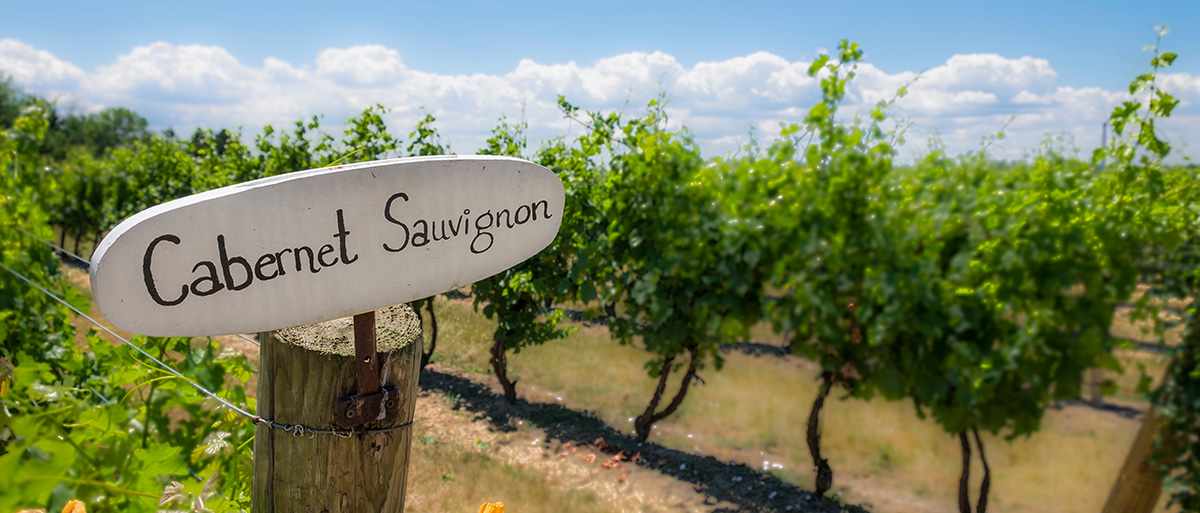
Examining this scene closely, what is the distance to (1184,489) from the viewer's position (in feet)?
9.87

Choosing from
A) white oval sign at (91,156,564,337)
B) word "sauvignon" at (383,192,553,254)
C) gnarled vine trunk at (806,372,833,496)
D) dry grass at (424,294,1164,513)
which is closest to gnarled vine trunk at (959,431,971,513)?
dry grass at (424,294,1164,513)

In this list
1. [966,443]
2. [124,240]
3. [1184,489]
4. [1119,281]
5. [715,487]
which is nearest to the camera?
[124,240]

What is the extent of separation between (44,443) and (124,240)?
0.43 meters

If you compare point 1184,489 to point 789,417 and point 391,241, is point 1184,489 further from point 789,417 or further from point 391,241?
point 391,241

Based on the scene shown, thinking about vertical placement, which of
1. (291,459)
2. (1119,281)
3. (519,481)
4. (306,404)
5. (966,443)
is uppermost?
(1119,281)

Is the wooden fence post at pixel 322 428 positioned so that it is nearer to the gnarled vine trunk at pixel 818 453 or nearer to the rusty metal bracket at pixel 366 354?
the rusty metal bracket at pixel 366 354

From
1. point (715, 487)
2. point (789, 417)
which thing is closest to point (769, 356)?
point (789, 417)

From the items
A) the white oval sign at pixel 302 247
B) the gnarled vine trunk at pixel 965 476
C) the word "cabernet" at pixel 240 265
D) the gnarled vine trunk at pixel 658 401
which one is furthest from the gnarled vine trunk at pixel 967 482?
the word "cabernet" at pixel 240 265

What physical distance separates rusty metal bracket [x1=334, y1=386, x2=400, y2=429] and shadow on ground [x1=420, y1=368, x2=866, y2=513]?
10.5ft

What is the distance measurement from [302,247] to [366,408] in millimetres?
449

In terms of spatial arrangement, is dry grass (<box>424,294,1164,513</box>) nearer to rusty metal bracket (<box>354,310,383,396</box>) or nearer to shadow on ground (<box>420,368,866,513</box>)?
shadow on ground (<box>420,368,866,513</box>)

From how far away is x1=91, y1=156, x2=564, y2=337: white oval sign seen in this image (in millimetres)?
1378

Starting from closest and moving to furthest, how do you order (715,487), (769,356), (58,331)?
1. (58,331)
2. (715,487)
3. (769,356)

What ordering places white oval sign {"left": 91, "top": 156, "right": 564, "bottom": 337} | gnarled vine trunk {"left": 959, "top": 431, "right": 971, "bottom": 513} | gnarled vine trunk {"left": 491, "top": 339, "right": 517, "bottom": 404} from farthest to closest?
gnarled vine trunk {"left": 491, "top": 339, "right": 517, "bottom": 404}, gnarled vine trunk {"left": 959, "top": 431, "right": 971, "bottom": 513}, white oval sign {"left": 91, "top": 156, "right": 564, "bottom": 337}
